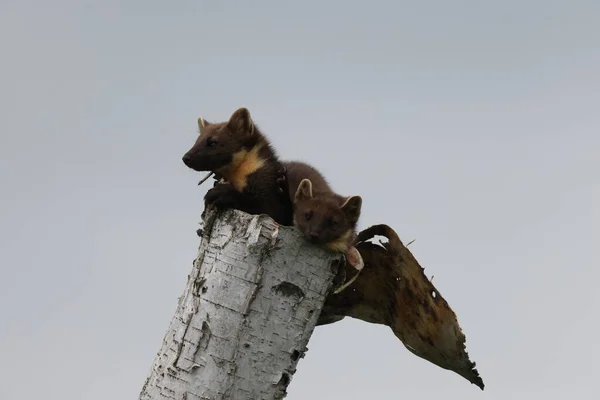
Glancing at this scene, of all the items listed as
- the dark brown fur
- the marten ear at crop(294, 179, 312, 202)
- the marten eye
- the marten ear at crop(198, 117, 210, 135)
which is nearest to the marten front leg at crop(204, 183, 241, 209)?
the marten ear at crop(294, 179, 312, 202)

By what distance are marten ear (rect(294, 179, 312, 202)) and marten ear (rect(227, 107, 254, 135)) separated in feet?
3.01

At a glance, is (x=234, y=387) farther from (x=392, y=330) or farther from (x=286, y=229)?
(x=392, y=330)

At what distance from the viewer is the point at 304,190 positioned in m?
8.22

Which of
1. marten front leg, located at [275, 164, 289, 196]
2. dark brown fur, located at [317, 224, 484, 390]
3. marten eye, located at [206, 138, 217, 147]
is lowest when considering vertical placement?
dark brown fur, located at [317, 224, 484, 390]

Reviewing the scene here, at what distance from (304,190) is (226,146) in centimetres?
97

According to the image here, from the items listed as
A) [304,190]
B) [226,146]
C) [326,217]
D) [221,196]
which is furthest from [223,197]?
[226,146]

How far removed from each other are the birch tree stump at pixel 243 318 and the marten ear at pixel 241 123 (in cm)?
192

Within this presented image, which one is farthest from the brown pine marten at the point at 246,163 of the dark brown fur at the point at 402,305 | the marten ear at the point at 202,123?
the dark brown fur at the point at 402,305

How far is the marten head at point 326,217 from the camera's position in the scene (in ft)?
23.3

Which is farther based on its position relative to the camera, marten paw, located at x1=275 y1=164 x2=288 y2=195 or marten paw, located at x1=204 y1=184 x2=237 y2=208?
marten paw, located at x1=275 y1=164 x2=288 y2=195

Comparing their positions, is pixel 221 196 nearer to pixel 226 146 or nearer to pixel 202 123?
pixel 226 146

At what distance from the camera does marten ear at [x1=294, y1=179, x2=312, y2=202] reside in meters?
8.20

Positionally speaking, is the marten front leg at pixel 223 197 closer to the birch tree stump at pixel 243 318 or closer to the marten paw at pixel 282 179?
the birch tree stump at pixel 243 318

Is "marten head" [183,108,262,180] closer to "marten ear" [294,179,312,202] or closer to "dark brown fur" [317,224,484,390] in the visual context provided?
"marten ear" [294,179,312,202]
